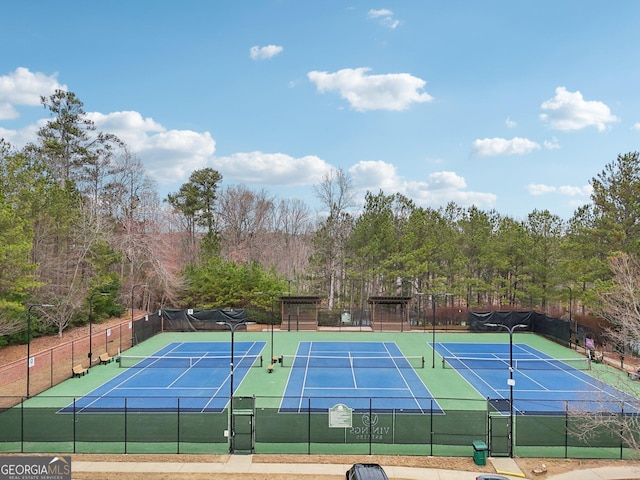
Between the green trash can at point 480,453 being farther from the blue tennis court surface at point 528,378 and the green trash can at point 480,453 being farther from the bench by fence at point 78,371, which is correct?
the bench by fence at point 78,371

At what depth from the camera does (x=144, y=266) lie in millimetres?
57125

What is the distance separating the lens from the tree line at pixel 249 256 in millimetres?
39719

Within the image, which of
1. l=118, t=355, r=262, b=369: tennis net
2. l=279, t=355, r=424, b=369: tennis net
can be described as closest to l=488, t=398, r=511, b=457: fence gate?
l=279, t=355, r=424, b=369: tennis net

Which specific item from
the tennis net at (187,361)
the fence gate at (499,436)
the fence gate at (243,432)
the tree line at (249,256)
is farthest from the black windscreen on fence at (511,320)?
the fence gate at (243,432)

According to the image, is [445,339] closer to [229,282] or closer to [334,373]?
[334,373]

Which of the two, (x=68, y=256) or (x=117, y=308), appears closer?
(x=68, y=256)

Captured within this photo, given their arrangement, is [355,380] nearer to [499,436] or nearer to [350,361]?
[350,361]

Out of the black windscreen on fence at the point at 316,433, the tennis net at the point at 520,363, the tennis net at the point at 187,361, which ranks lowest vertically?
the tennis net at the point at 187,361

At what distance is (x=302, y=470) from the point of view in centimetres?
1650

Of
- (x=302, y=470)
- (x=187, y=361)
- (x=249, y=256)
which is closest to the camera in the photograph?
(x=302, y=470)

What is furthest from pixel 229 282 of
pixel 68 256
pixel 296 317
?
pixel 68 256

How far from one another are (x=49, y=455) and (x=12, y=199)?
21.2 m

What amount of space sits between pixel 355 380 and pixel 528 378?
432 inches

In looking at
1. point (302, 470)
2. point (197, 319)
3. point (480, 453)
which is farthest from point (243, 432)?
point (197, 319)
